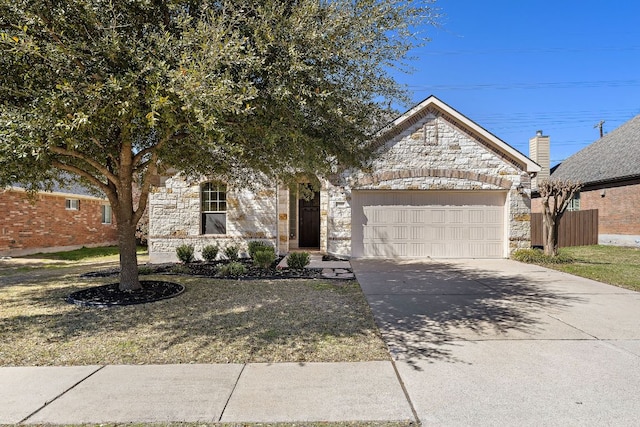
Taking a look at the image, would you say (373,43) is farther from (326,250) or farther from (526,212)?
(526,212)

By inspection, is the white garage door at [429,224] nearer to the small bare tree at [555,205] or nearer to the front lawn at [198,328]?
the small bare tree at [555,205]

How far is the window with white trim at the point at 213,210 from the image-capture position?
42.6 feet

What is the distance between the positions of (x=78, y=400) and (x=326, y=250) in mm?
9847

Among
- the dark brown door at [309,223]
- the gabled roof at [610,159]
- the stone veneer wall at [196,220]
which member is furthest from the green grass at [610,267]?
the stone veneer wall at [196,220]

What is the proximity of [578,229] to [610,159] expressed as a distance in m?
4.15

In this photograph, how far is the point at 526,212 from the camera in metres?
12.7

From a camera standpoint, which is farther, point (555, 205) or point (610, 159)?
point (610, 159)

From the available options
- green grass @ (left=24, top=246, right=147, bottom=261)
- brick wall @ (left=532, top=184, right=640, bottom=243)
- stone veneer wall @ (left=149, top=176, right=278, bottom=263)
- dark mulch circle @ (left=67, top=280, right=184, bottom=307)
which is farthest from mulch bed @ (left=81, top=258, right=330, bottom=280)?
brick wall @ (left=532, top=184, right=640, bottom=243)

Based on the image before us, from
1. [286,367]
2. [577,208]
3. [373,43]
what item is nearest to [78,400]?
[286,367]

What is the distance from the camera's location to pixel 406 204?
13.0 m

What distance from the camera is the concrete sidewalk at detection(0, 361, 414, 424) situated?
3041mm

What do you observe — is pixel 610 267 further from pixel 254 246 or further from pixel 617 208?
pixel 254 246

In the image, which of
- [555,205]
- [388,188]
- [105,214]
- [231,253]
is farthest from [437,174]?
[105,214]

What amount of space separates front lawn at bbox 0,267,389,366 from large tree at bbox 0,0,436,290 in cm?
225
